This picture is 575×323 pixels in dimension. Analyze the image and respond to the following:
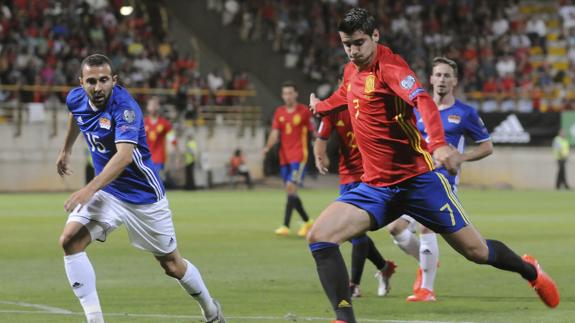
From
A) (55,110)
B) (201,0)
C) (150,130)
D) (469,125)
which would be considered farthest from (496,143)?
(469,125)

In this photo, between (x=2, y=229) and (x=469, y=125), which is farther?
(x=2, y=229)

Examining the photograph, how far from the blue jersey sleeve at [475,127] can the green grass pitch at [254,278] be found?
1.54 meters

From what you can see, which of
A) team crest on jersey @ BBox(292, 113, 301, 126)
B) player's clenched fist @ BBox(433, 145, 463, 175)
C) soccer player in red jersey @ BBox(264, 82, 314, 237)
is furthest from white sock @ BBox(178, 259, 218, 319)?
team crest on jersey @ BBox(292, 113, 301, 126)

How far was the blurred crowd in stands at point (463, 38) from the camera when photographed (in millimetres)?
44938

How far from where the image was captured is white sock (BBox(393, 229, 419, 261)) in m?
11.7

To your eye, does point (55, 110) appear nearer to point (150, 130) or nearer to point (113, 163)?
point (150, 130)

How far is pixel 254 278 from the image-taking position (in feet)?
43.0

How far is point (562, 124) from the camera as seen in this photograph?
Result: 4378cm

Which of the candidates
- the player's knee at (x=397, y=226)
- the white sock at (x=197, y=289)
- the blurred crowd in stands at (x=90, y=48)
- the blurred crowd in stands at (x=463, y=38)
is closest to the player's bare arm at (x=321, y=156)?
the player's knee at (x=397, y=226)

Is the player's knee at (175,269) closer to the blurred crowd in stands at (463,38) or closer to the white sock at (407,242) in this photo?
the white sock at (407,242)

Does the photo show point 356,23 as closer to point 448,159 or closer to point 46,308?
point 448,159

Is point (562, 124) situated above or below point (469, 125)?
below

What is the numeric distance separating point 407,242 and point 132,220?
3.98 meters

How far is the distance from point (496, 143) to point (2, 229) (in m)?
27.1
